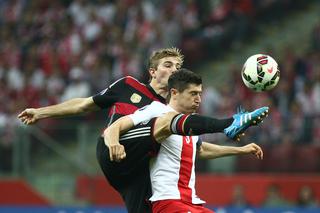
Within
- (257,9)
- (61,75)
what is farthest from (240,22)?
(61,75)

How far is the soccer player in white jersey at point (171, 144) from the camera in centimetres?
768

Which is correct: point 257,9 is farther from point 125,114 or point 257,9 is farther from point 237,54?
point 125,114

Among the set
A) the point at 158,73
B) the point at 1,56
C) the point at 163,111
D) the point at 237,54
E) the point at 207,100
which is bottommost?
the point at 163,111

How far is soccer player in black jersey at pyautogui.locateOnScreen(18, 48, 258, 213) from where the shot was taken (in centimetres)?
813

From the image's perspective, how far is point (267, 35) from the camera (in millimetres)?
18703

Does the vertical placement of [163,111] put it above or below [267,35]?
below

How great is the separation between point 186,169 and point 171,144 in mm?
260

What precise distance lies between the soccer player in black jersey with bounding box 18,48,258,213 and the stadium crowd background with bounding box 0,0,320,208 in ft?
20.9

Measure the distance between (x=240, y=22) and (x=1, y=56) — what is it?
5.32 meters

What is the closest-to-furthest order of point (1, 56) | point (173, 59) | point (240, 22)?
1. point (173, 59)
2. point (240, 22)
3. point (1, 56)

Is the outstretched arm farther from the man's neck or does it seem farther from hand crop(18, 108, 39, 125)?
hand crop(18, 108, 39, 125)

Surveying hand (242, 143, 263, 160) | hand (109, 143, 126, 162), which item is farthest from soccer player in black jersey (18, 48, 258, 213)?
hand (242, 143, 263, 160)

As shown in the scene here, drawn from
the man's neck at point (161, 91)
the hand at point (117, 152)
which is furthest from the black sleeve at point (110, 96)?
→ the hand at point (117, 152)

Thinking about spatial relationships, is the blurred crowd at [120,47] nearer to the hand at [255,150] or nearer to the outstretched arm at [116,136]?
the hand at [255,150]
